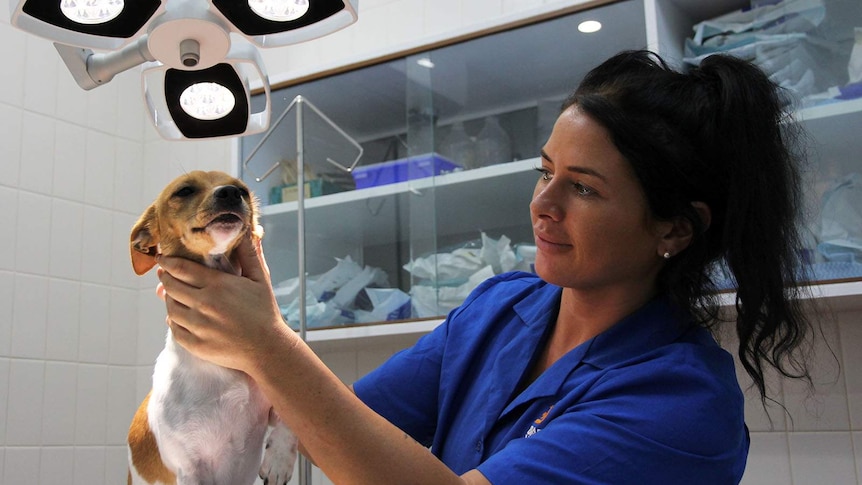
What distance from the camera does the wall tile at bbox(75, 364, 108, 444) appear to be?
9.34 feet

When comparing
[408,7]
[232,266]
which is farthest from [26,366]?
[232,266]

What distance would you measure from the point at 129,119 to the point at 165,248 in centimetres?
210

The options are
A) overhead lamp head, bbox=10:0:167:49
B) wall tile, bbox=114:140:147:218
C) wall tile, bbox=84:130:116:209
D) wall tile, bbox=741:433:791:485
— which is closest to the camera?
overhead lamp head, bbox=10:0:167:49

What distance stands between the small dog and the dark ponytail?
1.83 ft

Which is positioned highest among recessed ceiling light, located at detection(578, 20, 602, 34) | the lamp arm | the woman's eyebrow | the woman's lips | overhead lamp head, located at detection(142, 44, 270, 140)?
recessed ceiling light, located at detection(578, 20, 602, 34)

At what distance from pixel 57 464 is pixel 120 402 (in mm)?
315

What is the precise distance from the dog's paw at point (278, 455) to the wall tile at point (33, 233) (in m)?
1.83

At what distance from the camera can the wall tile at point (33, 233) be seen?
108 inches

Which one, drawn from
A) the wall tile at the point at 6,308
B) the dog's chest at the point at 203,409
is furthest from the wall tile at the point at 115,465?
the dog's chest at the point at 203,409

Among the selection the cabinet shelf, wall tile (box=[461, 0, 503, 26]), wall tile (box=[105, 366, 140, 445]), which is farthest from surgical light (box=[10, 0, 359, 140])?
wall tile (box=[105, 366, 140, 445])

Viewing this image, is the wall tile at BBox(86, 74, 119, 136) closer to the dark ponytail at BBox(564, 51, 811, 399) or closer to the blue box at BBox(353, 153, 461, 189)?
the blue box at BBox(353, 153, 461, 189)

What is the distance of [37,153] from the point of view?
2.82 metres

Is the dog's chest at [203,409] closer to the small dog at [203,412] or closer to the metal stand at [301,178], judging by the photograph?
the small dog at [203,412]

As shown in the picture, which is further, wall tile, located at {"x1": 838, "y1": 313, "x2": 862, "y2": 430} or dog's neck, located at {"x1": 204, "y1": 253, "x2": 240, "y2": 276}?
wall tile, located at {"x1": 838, "y1": 313, "x2": 862, "y2": 430}
